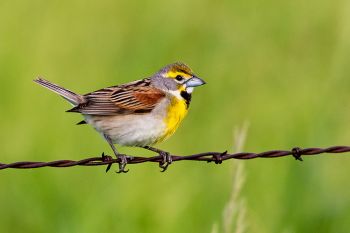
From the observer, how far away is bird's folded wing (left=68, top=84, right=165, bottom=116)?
9.86 m

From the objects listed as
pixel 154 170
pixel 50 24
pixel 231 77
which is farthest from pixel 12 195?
pixel 50 24

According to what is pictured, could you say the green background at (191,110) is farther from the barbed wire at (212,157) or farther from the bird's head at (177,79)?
the barbed wire at (212,157)

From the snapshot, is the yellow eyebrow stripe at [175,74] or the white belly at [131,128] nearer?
the white belly at [131,128]

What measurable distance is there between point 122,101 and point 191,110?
10.2ft

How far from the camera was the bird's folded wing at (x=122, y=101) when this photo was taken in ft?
32.3

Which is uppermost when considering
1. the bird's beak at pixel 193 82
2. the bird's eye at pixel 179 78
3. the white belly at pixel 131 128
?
the bird's eye at pixel 179 78

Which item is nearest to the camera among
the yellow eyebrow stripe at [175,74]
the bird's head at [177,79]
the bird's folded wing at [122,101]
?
the bird's folded wing at [122,101]

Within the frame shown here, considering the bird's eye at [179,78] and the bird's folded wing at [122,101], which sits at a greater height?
the bird's eye at [179,78]

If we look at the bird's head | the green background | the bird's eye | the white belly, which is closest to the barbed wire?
the white belly

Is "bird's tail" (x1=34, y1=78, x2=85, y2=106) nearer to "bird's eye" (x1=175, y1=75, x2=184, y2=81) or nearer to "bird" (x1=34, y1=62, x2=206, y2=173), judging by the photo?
"bird" (x1=34, y1=62, x2=206, y2=173)

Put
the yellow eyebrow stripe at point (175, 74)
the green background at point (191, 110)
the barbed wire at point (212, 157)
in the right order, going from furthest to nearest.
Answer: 1. the green background at point (191, 110)
2. the yellow eyebrow stripe at point (175, 74)
3. the barbed wire at point (212, 157)

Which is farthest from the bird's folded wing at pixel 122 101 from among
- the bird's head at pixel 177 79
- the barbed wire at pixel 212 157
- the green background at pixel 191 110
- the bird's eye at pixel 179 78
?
the barbed wire at pixel 212 157

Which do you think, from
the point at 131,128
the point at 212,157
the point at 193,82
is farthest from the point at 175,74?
the point at 212,157

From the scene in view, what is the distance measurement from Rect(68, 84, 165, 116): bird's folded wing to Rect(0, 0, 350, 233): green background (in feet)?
3.09
